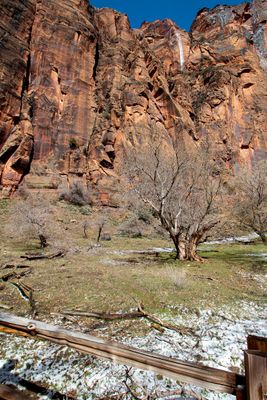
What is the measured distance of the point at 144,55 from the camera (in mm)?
55094

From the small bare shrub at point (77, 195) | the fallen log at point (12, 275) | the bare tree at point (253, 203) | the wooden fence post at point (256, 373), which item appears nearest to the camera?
the wooden fence post at point (256, 373)

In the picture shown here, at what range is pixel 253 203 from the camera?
71.5 feet

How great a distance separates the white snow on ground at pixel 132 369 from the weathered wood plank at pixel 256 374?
1.65m

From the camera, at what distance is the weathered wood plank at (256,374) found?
1.40 m

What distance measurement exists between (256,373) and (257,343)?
164 mm

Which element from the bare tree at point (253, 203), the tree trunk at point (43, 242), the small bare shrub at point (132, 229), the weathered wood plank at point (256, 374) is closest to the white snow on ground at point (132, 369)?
the weathered wood plank at point (256, 374)

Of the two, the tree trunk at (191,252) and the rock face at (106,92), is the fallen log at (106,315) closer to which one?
the tree trunk at (191,252)

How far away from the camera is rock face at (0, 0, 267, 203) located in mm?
37062

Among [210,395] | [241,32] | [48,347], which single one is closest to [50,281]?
[48,347]

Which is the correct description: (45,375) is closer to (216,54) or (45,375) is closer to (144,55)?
(144,55)

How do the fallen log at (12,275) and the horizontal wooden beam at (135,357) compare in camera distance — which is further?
the fallen log at (12,275)

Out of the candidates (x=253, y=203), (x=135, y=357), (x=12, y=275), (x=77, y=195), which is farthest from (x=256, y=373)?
(x=77, y=195)

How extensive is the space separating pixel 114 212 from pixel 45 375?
32.7 metres

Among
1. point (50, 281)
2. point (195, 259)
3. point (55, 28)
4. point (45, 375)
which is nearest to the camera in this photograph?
point (45, 375)
